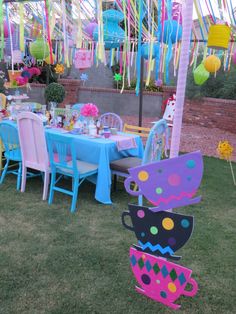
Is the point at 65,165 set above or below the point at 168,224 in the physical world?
below

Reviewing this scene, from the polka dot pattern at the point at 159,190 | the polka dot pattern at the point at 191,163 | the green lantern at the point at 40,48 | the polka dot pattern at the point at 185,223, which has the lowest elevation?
the polka dot pattern at the point at 185,223

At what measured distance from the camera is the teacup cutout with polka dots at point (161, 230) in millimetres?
2012

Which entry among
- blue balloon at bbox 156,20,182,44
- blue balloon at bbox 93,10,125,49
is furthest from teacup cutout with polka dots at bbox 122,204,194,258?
blue balloon at bbox 93,10,125,49

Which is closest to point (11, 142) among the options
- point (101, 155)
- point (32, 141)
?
point (32, 141)

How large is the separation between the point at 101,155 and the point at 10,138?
1.21 meters

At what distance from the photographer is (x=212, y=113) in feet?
28.9

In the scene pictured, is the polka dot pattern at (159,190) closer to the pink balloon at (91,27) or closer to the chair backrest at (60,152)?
the chair backrest at (60,152)

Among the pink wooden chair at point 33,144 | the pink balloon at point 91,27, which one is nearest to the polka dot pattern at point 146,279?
the pink wooden chair at point 33,144

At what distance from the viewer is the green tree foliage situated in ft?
29.7

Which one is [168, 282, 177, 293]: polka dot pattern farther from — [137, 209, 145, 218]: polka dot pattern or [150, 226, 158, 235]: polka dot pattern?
[137, 209, 145, 218]: polka dot pattern

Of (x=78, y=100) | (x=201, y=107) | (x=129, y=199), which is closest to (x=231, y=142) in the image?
(x=201, y=107)

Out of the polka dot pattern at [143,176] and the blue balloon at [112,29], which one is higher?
the blue balloon at [112,29]

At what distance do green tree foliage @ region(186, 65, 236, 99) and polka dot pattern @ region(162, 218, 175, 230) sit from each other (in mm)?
7390

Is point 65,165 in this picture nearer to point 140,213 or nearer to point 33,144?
point 33,144
